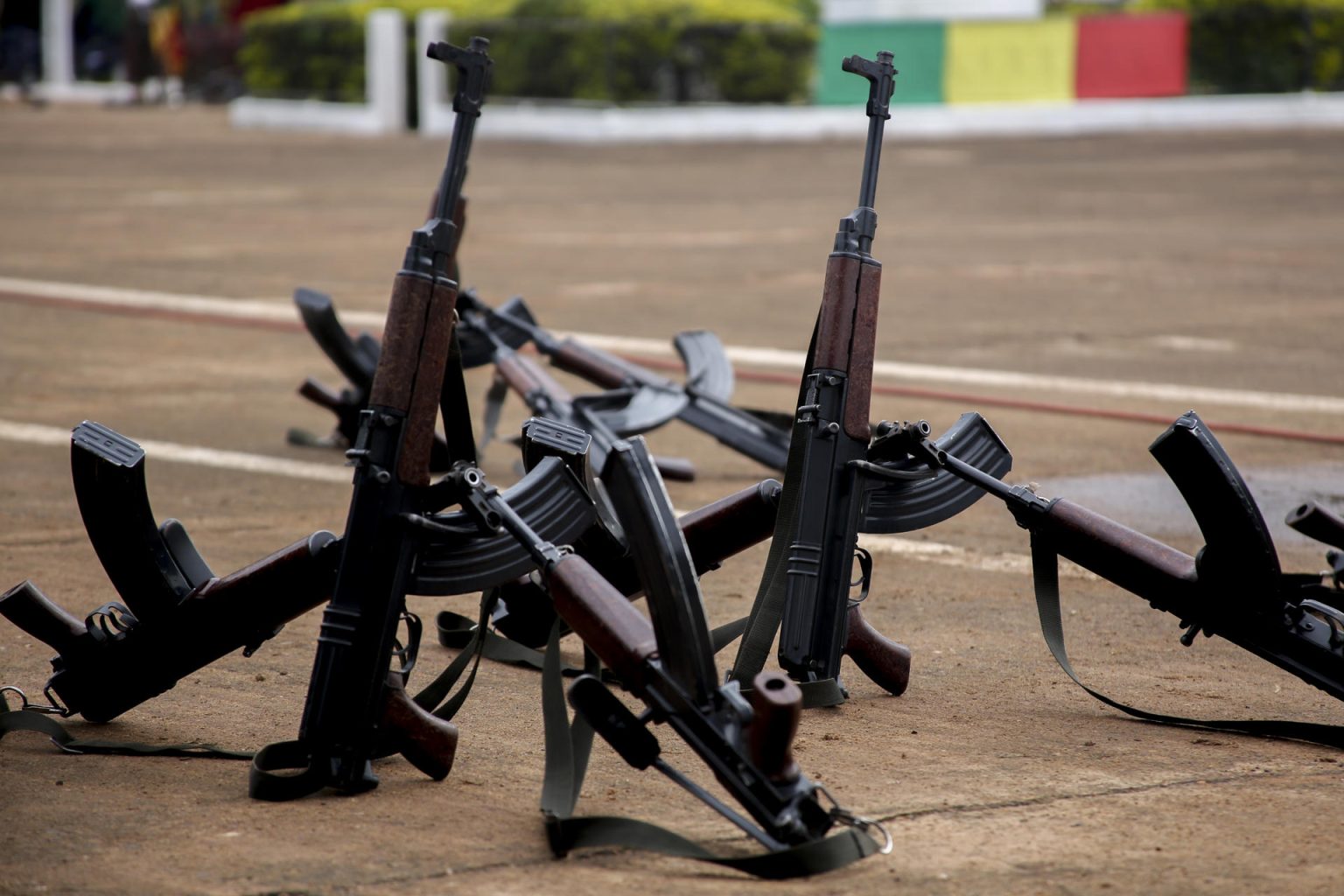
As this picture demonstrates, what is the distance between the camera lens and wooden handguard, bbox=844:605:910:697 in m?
5.14

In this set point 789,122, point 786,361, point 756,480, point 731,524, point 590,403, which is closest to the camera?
point 731,524

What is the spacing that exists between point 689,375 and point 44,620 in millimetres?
4100

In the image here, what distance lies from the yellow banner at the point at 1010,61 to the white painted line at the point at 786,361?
19995 mm

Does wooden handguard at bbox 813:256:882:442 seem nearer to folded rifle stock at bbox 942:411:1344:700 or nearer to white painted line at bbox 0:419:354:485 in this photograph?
folded rifle stock at bbox 942:411:1344:700

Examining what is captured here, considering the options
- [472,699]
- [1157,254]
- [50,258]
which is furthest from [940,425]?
[50,258]

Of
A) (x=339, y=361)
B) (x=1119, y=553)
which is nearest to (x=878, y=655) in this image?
(x=1119, y=553)

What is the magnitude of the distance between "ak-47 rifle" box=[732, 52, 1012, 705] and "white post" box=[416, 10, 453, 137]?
28.0 metres

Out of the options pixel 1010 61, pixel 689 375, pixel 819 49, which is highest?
pixel 819 49

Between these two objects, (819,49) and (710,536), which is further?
(819,49)

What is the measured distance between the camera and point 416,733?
4414 millimetres

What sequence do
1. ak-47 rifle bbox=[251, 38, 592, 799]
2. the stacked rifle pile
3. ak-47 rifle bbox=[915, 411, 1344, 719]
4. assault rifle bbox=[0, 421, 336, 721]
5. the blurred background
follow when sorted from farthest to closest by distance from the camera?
1. the blurred background
2. ak-47 rifle bbox=[915, 411, 1344, 719]
3. assault rifle bbox=[0, 421, 336, 721]
4. ak-47 rifle bbox=[251, 38, 592, 799]
5. the stacked rifle pile

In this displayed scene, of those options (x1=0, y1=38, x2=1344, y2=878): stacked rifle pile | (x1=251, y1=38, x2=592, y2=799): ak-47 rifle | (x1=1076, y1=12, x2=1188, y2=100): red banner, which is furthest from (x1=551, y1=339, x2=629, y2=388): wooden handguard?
(x1=1076, y1=12, x2=1188, y2=100): red banner

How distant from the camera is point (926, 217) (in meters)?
19.9

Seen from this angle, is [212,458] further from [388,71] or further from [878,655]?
[388,71]
